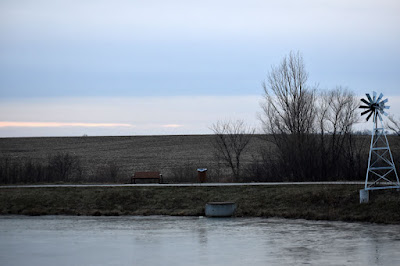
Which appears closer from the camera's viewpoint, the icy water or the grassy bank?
the icy water

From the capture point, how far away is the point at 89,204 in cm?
3181

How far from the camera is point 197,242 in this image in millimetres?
19250

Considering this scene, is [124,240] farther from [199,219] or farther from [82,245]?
[199,219]

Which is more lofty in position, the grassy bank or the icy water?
the grassy bank

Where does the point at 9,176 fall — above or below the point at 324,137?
below

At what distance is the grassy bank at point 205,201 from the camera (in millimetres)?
25828

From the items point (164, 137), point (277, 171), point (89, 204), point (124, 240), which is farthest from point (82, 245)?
point (164, 137)

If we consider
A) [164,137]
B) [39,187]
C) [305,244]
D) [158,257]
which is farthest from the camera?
[164,137]

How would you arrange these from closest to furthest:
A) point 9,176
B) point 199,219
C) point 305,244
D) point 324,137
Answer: point 305,244 → point 199,219 → point 9,176 → point 324,137

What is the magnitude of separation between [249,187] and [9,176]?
62.9 ft

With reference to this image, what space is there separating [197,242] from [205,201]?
37.3ft

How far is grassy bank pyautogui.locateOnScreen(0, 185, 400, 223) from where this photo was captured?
25.8 m

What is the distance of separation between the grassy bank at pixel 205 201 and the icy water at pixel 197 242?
5.42 ft

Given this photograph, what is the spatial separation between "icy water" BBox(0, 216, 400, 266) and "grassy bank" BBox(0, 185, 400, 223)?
165 cm
